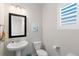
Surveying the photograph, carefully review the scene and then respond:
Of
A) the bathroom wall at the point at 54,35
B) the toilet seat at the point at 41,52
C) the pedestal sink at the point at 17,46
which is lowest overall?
the toilet seat at the point at 41,52

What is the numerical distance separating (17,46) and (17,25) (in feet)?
0.91

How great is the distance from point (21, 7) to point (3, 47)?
0.57 meters

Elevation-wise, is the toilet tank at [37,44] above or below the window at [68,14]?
below

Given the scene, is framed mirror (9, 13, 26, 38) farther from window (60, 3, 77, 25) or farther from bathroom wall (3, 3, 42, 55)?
window (60, 3, 77, 25)

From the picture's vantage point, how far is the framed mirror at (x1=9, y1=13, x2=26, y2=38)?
1.39 m

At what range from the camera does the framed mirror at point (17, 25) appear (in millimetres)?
1395

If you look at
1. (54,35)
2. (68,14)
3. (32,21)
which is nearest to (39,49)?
(54,35)

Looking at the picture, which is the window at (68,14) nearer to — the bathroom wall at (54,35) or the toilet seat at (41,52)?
the bathroom wall at (54,35)

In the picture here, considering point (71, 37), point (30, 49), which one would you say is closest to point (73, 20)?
point (71, 37)

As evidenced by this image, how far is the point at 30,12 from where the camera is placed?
4.72 ft

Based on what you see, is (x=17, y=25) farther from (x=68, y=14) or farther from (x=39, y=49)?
(x=68, y=14)

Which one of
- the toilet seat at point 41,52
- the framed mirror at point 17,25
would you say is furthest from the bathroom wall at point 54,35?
the framed mirror at point 17,25

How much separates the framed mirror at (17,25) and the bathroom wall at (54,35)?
0.28 metres

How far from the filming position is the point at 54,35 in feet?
4.80
